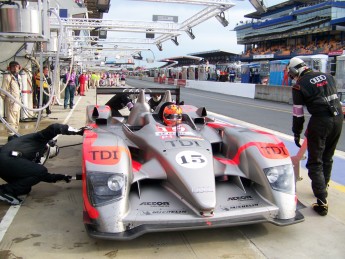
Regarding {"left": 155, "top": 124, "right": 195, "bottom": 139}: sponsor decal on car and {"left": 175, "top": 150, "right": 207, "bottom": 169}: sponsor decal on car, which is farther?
{"left": 155, "top": 124, "right": 195, "bottom": 139}: sponsor decal on car

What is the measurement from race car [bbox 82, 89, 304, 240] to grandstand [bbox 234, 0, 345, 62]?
42.3m

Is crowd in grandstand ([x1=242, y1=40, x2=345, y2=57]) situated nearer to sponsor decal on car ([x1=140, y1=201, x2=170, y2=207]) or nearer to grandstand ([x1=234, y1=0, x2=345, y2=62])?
grandstand ([x1=234, y1=0, x2=345, y2=62])

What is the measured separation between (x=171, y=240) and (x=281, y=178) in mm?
1335

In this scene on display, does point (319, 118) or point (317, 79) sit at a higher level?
point (317, 79)

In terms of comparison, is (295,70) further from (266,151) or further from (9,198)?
(9,198)

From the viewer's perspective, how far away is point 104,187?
12.1 feet

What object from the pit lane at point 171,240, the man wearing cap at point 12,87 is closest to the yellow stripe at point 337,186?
the pit lane at point 171,240

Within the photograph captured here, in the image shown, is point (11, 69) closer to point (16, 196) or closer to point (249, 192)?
point (16, 196)

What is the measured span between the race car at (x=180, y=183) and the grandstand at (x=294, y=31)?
4232 centimetres

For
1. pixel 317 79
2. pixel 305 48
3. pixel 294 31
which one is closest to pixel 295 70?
pixel 317 79

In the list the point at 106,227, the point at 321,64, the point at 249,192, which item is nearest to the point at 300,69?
the point at 249,192

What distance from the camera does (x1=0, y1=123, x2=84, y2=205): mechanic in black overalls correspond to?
4.70 meters

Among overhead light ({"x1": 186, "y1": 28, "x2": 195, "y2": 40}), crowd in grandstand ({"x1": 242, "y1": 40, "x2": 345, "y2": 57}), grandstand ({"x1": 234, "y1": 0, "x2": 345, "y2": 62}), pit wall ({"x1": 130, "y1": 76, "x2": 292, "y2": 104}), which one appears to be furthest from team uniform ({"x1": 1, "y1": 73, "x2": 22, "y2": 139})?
crowd in grandstand ({"x1": 242, "y1": 40, "x2": 345, "y2": 57})

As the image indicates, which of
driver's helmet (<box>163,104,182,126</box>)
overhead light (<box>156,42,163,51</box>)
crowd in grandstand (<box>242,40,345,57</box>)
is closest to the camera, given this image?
driver's helmet (<box>163,104,182,126</box>)
